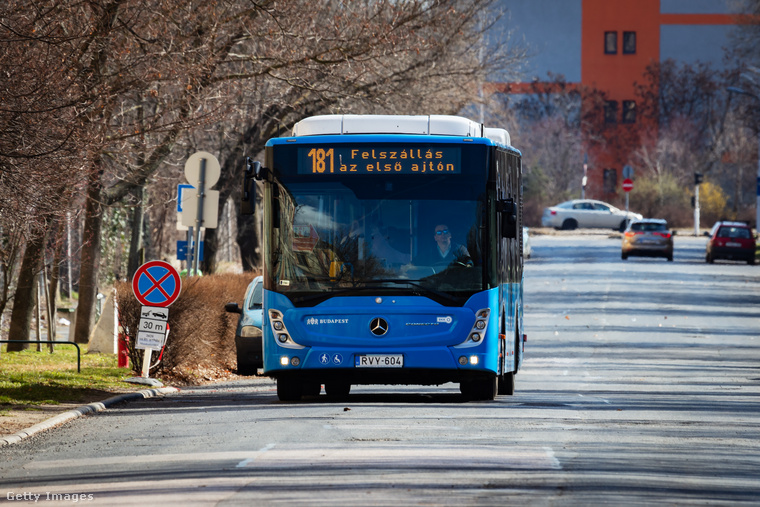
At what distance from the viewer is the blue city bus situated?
15258mm

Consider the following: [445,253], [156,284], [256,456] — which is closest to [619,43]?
[156,284]

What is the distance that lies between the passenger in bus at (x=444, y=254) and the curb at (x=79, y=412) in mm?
4244

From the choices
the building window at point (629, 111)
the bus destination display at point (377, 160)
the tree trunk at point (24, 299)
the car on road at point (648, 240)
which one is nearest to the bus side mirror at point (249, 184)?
the bus destination display at point (377, 160)

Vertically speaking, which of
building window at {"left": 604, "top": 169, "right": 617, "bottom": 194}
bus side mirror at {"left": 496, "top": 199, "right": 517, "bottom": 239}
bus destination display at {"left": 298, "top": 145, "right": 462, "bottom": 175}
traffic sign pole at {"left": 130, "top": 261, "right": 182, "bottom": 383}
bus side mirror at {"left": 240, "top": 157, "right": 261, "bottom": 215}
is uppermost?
building window at {"left": 604, "top": 169, "right": 617, "bottom": 194}

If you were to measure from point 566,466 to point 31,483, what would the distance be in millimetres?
3999

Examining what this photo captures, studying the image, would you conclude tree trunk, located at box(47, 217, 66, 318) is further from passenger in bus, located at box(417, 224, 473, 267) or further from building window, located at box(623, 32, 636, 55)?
building window, located at box(623, 32, 636, 55)

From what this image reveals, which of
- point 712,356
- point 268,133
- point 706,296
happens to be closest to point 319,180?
point 712,356

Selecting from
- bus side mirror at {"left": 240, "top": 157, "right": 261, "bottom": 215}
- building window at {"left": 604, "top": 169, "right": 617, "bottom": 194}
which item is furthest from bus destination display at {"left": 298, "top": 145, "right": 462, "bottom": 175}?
building window at {"left": 604, "top": 169, "right": 617, "bottom": 194}

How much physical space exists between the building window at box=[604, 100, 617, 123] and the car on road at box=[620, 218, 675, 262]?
3928 centimetres

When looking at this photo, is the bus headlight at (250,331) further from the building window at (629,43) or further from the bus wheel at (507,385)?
the building window at (629,43)

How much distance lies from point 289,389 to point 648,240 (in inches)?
1535

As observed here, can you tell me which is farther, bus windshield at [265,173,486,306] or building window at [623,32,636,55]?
building window at [623,32,636,55]

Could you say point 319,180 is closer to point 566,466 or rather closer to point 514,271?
point 514,271

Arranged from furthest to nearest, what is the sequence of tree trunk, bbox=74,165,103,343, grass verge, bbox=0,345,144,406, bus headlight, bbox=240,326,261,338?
tree trunk, bbox=74,165,103,343 < bus headlight, bbox=240,326,261,338 < grass verge, bbox=0,345,144,406
